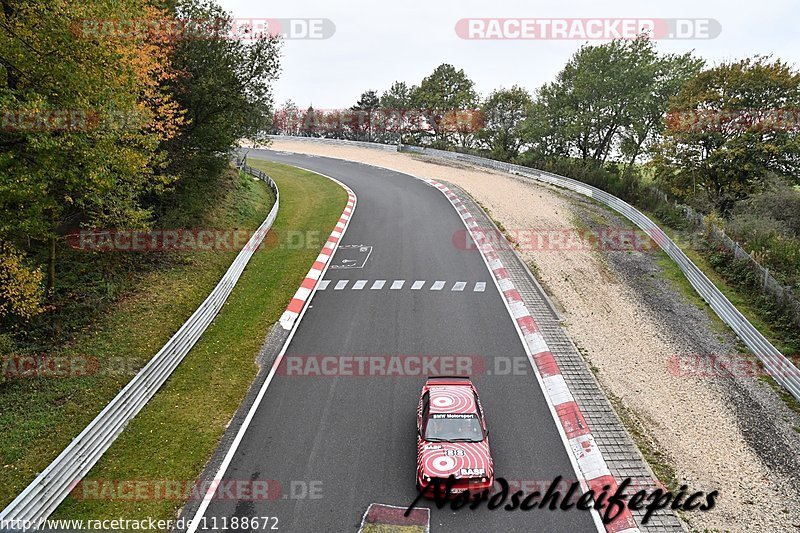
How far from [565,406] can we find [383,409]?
4.92 m

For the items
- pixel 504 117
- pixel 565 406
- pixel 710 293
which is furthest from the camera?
pixel 504 117

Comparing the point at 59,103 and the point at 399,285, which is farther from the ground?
the point at 59,103

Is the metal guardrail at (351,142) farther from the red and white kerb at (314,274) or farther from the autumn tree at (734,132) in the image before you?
the autumn tree at (734,132)

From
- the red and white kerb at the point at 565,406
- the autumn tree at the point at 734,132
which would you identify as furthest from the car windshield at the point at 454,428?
the autumn tree at the point at 734,132

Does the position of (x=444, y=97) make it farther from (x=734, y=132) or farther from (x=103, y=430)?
(x=103, y=430)

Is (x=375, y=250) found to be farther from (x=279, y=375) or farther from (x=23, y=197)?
(x=23, y=197)

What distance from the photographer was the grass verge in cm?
1081

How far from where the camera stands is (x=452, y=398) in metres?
12.0

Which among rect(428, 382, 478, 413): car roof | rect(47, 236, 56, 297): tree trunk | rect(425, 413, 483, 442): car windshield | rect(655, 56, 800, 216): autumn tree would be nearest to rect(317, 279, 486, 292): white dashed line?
rect(428, 382, 478, 413): car roof

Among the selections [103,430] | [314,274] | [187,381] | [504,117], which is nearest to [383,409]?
[187,381]

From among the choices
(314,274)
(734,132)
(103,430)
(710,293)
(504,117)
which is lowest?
(103,430)

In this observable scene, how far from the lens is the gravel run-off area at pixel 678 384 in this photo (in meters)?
11.1

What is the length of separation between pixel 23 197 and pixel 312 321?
8944 mm

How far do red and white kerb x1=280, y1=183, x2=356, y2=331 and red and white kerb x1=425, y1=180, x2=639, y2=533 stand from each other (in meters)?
7.55
